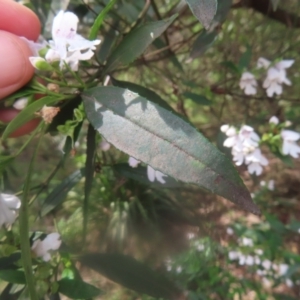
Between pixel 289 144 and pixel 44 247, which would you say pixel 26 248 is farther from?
pixel 289 144

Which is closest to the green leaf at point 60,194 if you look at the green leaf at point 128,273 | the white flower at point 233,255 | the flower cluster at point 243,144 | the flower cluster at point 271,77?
the green leaf at point 128,273

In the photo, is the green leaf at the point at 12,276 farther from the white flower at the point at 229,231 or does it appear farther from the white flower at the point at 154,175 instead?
the white flower at the point at 229,231

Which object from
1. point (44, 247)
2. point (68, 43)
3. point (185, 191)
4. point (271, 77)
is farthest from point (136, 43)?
point (185, 191)

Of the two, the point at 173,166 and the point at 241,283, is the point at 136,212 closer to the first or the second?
the point at 241,283

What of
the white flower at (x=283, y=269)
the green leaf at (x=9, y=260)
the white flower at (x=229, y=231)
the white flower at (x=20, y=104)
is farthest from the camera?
the white flower at (x=229, y=231)

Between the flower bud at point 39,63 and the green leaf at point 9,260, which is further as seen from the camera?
the green leaf at point 9,260

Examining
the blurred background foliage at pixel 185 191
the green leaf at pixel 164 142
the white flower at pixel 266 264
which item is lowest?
the white flower at pixel 266 264
